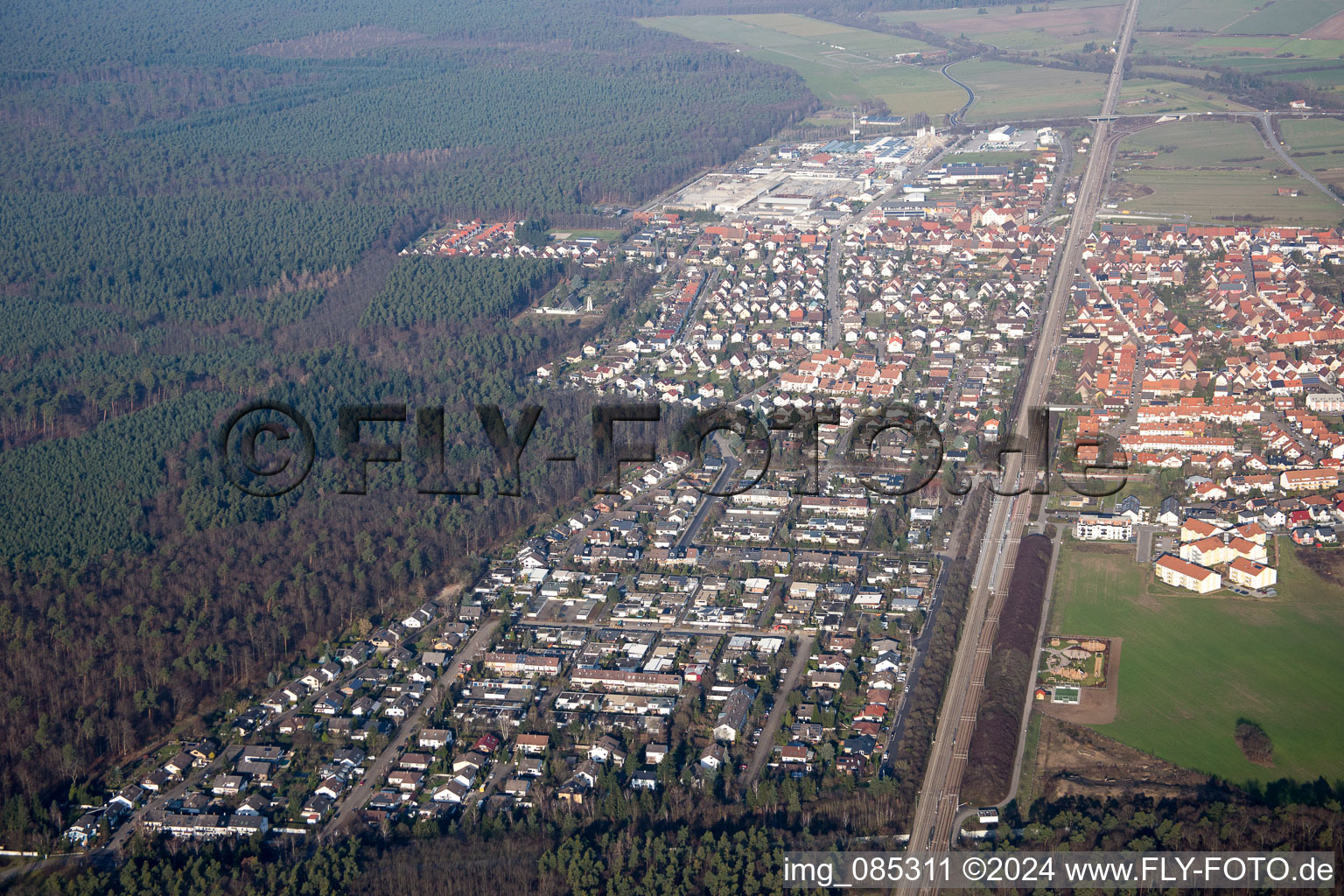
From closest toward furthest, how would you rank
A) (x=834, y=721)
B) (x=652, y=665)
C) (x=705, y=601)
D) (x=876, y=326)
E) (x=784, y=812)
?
(x=784, y=812), (x=834, y=721), (x=652, y=665), (x=705, y=601), (x=876, y=326)

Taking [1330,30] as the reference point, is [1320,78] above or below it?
below

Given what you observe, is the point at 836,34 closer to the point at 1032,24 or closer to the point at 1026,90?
the point at 1032,24

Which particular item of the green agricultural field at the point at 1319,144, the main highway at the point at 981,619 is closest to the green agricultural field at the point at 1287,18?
the green agricultural field at the point at 1319,144

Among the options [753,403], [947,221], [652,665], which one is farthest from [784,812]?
[947,221]

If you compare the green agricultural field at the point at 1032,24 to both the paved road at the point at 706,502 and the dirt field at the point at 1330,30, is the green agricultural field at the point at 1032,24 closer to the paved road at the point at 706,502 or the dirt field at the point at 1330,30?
the dirt field at the point at 1330,30

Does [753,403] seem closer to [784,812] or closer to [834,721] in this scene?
[834,721]

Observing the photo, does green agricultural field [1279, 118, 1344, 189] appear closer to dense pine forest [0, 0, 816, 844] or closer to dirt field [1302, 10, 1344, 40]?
dirt field [1302, 10, 1344, 40]
